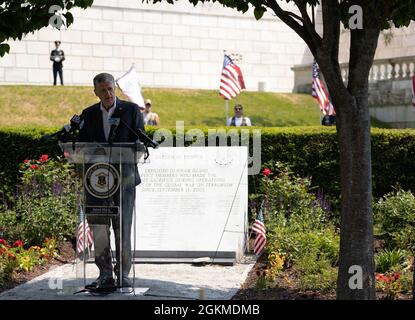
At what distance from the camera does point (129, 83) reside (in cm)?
2177

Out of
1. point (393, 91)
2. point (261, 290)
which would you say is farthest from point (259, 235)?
point (393, 91)

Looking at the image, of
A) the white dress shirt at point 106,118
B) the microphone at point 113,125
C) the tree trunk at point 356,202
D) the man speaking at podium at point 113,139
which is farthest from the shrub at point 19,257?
the tree trunk at point 356,202

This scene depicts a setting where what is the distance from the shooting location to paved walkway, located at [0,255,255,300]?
9250 mm

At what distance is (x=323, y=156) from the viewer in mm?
14664

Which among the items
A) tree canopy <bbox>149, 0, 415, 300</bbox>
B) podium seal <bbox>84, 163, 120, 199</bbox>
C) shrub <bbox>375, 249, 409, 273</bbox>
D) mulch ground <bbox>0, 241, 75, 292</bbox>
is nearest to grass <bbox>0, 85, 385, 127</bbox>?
mulch ground <bbox>0, 241, 75, 292</bbox>

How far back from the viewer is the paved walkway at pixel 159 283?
9.25 m

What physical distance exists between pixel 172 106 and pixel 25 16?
2064cm

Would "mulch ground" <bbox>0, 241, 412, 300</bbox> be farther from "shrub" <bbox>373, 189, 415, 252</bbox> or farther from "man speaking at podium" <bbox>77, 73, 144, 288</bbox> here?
"shrub" <bbox>373, 189, 415, 252</bbox>

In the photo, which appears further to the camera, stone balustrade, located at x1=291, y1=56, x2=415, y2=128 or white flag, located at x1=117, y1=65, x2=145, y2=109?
stone balustrade, located at x1=291, y1=56, x2=415, y2=128

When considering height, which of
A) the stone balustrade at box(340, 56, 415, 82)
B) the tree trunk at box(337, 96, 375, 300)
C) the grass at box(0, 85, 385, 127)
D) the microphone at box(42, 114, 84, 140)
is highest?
the stone balustrade at box(340, 56, 415, 82)

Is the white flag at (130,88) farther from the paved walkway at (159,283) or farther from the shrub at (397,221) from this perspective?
the paved walkway at (159,283)

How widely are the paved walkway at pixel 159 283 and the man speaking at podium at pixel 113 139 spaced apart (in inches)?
11.9

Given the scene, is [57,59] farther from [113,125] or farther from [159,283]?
[113,125]
